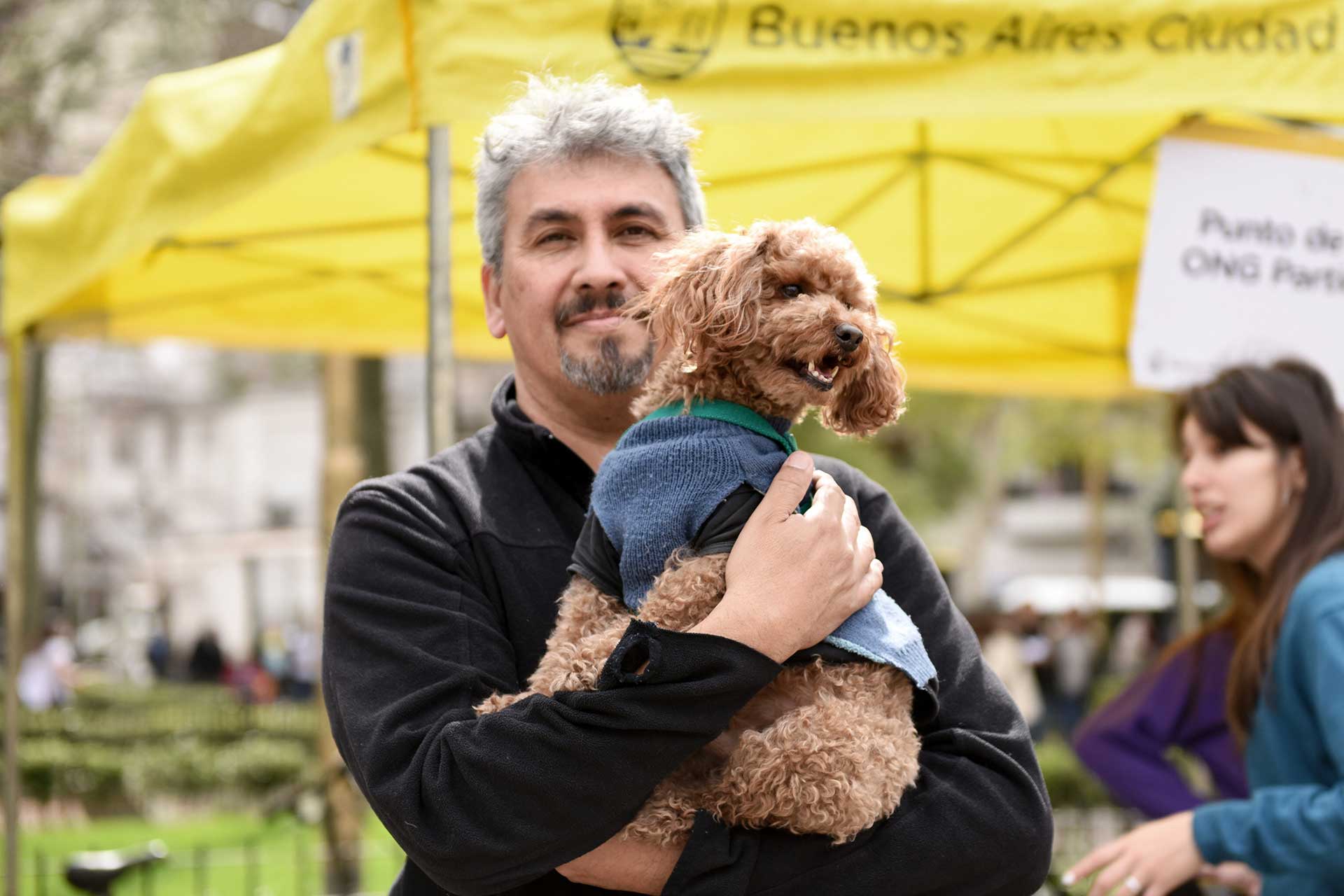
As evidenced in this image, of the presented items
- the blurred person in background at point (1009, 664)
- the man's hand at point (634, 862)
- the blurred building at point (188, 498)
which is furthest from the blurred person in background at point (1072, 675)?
the blurred building at point (188, 498)

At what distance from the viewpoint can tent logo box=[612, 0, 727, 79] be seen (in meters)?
2.75

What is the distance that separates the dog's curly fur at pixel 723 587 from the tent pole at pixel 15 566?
4010mm

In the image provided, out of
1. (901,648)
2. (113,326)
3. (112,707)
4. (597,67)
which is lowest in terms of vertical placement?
(112,707)

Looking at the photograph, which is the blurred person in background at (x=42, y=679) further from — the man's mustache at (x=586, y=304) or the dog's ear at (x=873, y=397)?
the dog's ear at (x=873, y=397)

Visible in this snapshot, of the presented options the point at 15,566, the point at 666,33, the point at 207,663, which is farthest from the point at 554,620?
the point at 207,663

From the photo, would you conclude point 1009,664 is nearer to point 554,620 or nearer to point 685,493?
point 554,620

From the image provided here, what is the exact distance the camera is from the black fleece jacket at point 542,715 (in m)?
1.65

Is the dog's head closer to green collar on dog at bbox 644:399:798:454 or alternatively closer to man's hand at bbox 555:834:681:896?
green collar on dog at bbox 644:399:798:454

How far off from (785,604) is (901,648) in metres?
0.27

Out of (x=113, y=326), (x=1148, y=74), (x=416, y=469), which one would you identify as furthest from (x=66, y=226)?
(x=1148, y=74)

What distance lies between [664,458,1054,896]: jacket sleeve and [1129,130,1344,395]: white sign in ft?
6.56

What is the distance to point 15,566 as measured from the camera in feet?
18.6

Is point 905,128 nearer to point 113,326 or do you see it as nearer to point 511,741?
point 113,326

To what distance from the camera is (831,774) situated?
1.79 meters
